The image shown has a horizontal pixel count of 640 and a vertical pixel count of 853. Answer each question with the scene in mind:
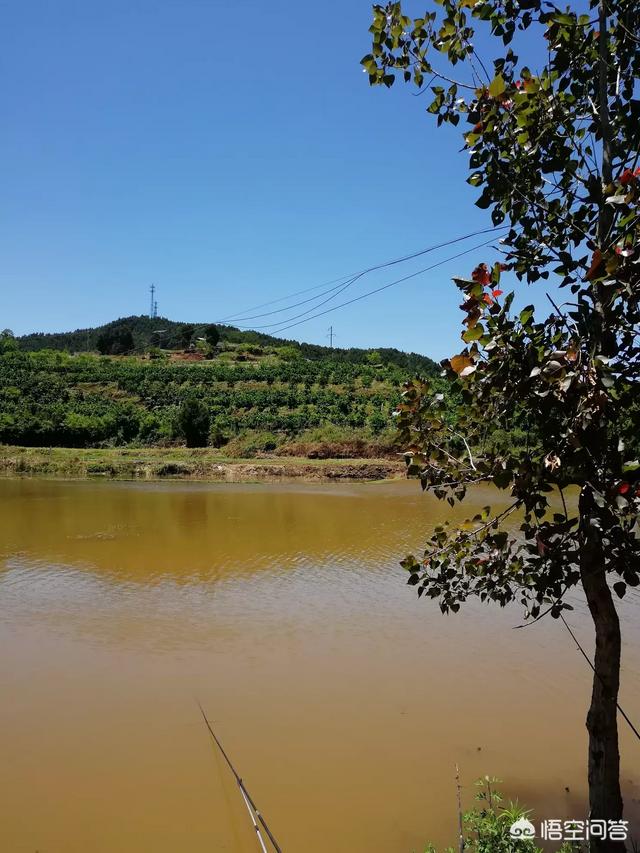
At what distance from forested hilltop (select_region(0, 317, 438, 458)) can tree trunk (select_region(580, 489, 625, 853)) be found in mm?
→ 27349

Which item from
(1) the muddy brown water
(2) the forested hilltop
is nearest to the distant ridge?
(2) the forested hilltop

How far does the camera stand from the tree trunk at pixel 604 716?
3.07m

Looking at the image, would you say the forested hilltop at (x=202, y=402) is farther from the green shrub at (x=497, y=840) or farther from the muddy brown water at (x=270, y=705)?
the green shrub at (x=497, y=840)

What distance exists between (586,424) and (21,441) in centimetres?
4089

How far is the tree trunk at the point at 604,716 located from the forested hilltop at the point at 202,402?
27.3m

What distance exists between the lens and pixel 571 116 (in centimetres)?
336

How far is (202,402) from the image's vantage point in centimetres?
4891

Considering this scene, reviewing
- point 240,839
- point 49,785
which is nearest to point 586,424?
point 240,839

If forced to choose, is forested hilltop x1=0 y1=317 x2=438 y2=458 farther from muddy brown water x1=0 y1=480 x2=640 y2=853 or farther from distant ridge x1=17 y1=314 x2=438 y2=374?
muddy brown water x1=0 y1=480 x2=640 y2=853

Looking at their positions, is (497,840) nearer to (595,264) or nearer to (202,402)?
(595,264)

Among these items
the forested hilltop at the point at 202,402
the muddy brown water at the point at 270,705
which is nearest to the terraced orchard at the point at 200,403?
the forested hilltop at the point at 202,402

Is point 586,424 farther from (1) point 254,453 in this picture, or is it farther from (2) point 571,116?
(1) point 254,453

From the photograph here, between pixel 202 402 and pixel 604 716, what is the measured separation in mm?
46989

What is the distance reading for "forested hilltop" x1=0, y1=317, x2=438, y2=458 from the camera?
3978 cm
